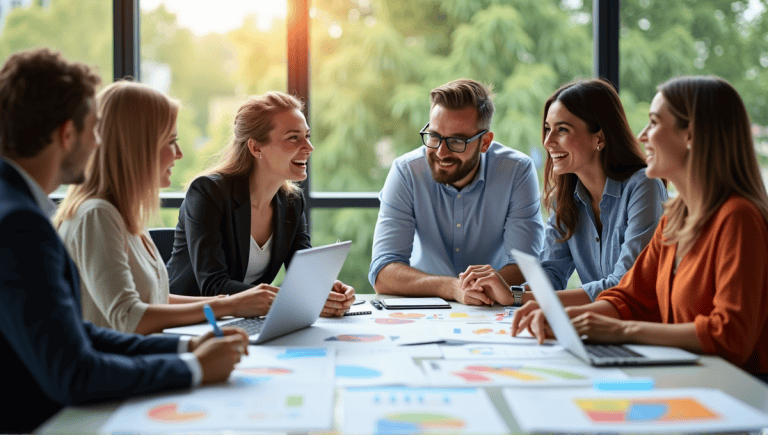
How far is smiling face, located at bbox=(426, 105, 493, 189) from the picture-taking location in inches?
106

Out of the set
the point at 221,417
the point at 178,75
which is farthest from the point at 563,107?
the point at 178,75

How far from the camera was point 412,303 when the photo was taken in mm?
2107

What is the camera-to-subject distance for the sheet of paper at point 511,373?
121 cm

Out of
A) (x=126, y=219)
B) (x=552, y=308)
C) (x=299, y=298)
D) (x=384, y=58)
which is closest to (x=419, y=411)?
(x=552, y=308)

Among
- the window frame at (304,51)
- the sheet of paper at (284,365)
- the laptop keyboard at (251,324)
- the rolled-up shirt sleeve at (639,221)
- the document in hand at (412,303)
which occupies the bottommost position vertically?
the document in hand at (412,303)

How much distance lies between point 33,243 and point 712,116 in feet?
5.07

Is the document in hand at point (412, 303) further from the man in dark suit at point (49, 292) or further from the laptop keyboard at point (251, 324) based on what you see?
the man in dark suit at point (49, 292)

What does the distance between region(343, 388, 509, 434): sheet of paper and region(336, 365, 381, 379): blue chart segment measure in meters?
0.08

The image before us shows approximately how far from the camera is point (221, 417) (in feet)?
3.31

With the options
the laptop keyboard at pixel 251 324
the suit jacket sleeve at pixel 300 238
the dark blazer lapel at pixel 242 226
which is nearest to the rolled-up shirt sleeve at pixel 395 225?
the suit jacket sleeve at pixel 300 238

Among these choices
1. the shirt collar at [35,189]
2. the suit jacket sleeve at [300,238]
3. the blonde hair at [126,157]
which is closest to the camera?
the shirt collar at [35,189]

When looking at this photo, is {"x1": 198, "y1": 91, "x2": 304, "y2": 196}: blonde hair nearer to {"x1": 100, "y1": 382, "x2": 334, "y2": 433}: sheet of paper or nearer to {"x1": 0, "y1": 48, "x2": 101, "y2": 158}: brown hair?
{"x1": 0, "y1": 48, "x2": 101, "y2": 158}: brown hair

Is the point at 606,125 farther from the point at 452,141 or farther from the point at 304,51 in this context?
the point at 304,51

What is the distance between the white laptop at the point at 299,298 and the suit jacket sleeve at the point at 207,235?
1.74 ft
